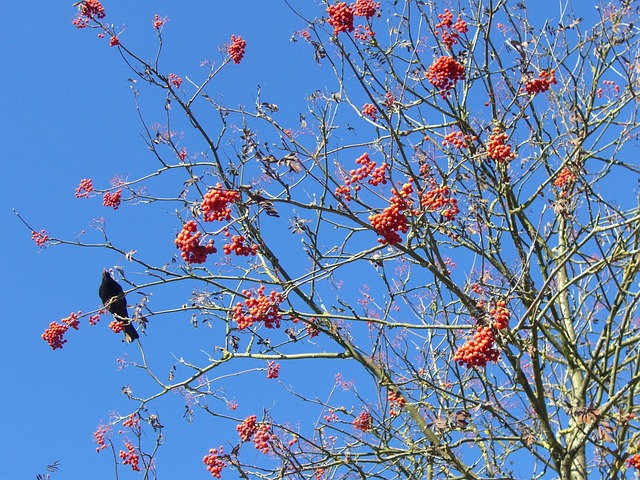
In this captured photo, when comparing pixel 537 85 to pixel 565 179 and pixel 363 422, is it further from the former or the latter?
pixel 363 422

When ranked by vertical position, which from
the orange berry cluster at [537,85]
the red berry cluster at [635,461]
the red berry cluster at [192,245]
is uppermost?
the orange berry cluster at [537,85]

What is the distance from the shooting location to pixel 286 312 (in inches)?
179

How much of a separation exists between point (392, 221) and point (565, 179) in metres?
2.13

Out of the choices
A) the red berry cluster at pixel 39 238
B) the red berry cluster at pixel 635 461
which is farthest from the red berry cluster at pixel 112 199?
the red berry cluster at pixel 635 461

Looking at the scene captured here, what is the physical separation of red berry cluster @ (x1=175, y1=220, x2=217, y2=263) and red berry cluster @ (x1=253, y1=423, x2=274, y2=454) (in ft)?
5.67

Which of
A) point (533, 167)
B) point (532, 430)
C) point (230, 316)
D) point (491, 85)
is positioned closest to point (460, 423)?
point (532, 430)

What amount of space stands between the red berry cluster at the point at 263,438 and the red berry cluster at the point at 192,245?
173 cm

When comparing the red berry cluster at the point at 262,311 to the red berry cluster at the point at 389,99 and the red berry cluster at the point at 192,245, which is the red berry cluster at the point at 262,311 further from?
the red berry cluster at the point at 389,99

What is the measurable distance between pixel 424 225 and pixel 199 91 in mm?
1717

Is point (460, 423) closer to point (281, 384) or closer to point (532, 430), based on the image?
point (532, 430)

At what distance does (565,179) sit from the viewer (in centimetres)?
534

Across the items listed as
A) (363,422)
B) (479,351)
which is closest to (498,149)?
(479,351)

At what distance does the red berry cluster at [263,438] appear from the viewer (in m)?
5.17

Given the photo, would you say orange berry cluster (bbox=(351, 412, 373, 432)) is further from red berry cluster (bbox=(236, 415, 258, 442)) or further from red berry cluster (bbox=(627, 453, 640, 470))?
red berry cluster (bbox=(627, 453, 640, 470))
